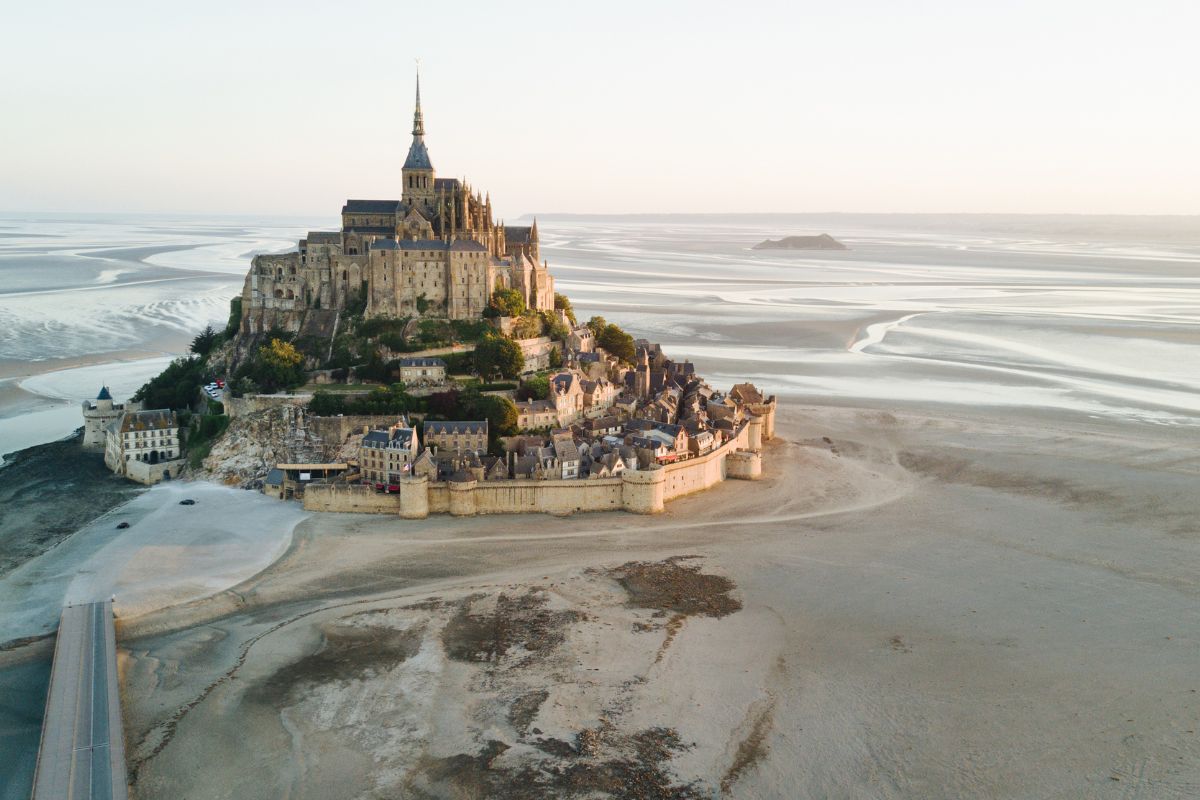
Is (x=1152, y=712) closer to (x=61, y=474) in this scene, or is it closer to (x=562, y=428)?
(x=562, y=428)

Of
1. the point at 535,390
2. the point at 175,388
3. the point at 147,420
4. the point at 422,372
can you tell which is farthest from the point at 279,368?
the point at 535,390

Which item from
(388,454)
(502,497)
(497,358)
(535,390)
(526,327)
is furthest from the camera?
(526,327)

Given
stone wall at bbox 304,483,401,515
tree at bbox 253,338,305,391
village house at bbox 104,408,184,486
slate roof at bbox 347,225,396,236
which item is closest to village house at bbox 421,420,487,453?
stone wall at bbox 304,483,401,515

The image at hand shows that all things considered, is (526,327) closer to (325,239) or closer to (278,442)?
(325,239)

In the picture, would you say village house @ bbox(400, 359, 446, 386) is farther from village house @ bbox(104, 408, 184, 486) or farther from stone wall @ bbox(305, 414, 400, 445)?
village house @ bbox(104, 408, 184, 486)

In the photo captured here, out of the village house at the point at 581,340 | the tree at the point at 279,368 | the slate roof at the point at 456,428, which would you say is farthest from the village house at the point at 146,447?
the village house at the point at 581,340

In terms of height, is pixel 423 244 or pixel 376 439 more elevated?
→ pixel 423 244

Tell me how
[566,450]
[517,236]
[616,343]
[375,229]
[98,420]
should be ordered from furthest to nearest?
[517,236] → [616,343] → [375,229] → [98,420] → [566,450]
